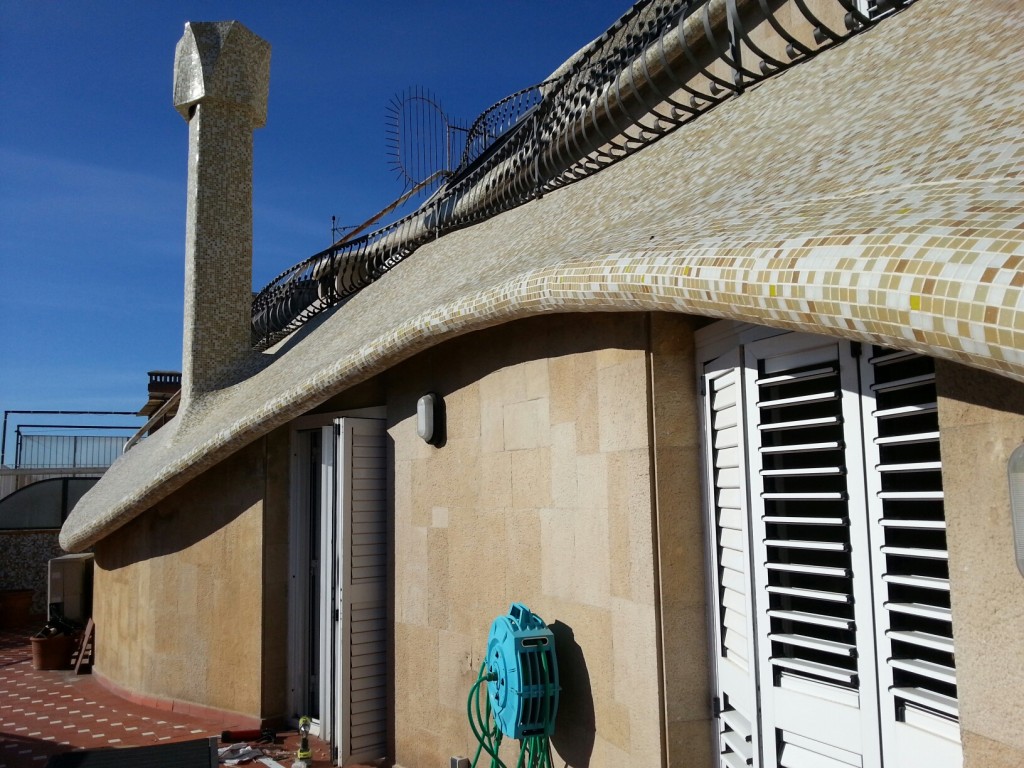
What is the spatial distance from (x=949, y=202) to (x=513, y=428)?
10.9ft

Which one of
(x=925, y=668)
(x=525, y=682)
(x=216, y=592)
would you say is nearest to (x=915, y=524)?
(x=925, y=668)

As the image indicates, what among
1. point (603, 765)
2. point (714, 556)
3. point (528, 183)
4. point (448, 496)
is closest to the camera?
point (714, 556)

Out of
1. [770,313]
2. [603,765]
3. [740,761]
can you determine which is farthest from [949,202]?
[603,765]

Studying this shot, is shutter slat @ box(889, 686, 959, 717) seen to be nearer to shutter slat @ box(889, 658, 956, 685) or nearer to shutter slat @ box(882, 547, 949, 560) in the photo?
shutter slat @ box(889, 658, 956, 685)

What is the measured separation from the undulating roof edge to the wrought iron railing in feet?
0.91

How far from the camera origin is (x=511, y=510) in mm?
5172

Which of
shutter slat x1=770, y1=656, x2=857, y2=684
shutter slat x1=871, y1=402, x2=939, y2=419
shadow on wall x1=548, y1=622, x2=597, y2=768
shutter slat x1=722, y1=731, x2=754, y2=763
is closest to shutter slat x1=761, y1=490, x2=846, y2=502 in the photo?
shutter slat x1=871, y1=402, x2=939, y2=419

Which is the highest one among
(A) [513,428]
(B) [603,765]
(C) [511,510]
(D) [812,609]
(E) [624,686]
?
(A) [513,428]

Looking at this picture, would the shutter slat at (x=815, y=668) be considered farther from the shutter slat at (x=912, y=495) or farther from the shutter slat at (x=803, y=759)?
the shutter slat at (x=912, y=495)

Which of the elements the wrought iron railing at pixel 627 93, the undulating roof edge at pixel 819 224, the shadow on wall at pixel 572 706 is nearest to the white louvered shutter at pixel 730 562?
the undulating roof edge at pixel 819 224

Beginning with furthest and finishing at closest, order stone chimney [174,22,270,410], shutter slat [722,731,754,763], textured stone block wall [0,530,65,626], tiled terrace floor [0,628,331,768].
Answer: textured stone block wall [0,530,65,626], stone chimney [174,22,270,410], tiled terrace floor [0,628,331,768], shutter slat [722,731,754,763]

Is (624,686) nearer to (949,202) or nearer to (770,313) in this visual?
(770,313)

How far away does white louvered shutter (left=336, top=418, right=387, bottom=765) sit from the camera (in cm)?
626

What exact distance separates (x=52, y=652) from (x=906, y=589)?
10.8 metres
